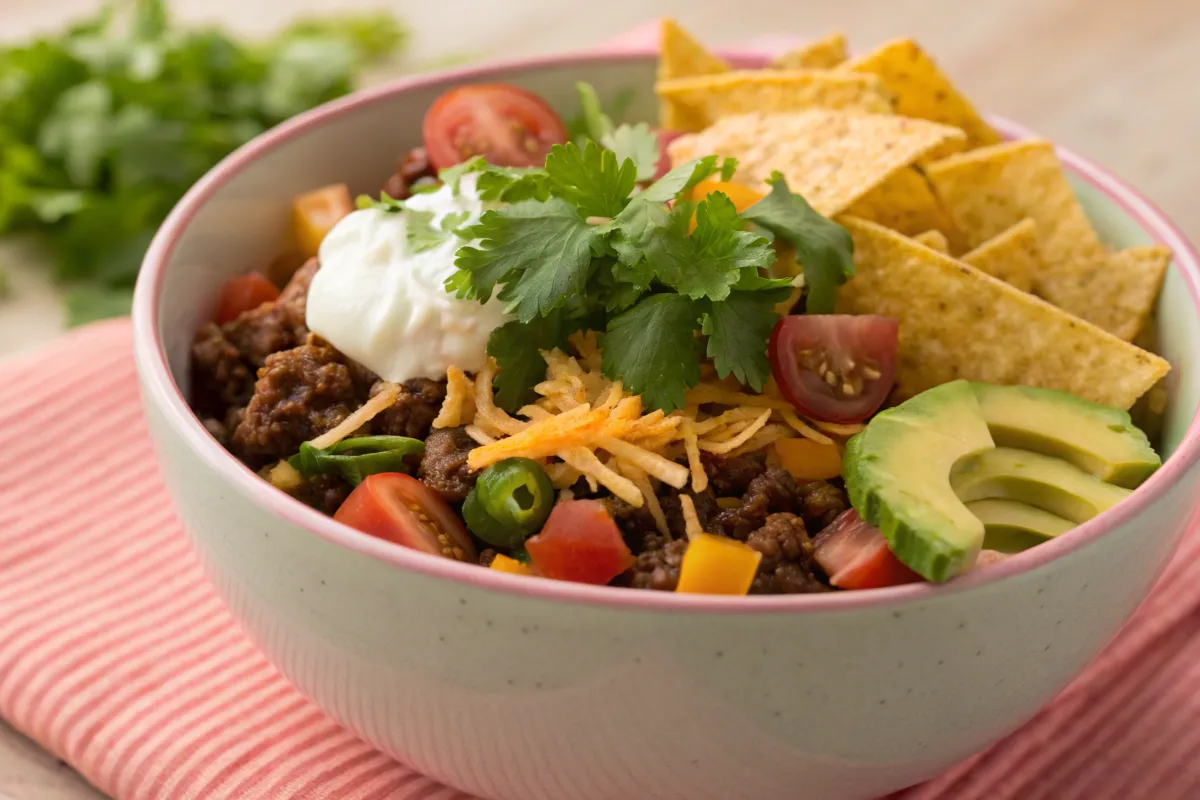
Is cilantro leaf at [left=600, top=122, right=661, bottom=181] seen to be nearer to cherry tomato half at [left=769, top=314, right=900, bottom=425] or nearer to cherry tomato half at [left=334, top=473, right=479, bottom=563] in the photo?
cherry tomato half at [left=769, top=314, right=900, bottom=425]

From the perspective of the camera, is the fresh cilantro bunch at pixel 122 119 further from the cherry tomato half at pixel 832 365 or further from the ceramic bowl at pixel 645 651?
the cherry tomato half at pixel 832 365

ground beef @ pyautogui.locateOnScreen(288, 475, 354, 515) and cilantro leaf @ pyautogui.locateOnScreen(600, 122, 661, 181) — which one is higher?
cilantro leaf @ pyautogui.locateOnScreen(600, 122, 661, 181)

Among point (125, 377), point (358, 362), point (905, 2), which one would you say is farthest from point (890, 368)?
point (905, 2)

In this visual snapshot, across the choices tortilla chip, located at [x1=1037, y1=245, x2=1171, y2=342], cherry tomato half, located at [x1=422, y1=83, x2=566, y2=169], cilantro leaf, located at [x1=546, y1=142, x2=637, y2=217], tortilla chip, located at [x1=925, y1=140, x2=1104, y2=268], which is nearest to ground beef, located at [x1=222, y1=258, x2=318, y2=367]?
cherry tomato half, located at [x1=422, y1=83, x2=566, y2=169]

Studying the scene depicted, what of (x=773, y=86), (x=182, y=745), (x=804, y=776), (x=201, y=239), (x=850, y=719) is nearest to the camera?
(x=850, y=719)

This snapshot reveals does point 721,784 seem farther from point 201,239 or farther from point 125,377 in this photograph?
point 125,377
